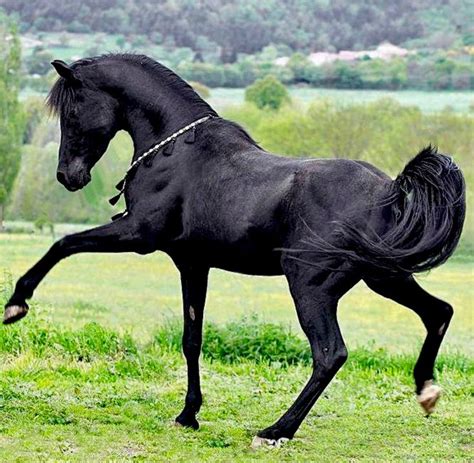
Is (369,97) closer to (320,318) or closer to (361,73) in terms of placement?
(361,73)

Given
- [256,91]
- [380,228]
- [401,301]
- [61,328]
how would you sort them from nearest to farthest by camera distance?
[380,228]
[401,301]
[61,328]
[256,91]

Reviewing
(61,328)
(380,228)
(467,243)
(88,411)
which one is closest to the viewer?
(380,228)

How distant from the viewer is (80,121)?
534cm

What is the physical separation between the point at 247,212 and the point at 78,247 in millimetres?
870

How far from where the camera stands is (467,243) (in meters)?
9.71

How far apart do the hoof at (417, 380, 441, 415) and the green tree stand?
232 inches

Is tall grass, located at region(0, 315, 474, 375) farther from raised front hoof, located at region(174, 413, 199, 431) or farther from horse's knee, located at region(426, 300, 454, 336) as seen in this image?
horse's knee, located at region(426, 300, 454, 336)

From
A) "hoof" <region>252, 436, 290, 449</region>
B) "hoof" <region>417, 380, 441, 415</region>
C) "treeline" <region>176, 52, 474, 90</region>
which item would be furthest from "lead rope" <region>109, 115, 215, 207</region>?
"treeline" <region>176, 52, 474, 90</region>

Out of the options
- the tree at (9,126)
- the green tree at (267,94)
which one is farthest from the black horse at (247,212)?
the green tree at (267,94)

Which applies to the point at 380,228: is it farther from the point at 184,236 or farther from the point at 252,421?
the point at 252,421

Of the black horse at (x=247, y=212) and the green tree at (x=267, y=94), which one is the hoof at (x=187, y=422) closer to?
the black horse at (x=247, y=212)

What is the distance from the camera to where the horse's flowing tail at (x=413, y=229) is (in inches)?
182

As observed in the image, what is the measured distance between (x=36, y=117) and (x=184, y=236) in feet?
18.0

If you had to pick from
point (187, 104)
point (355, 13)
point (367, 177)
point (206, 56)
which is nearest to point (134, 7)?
point (206, 56)
